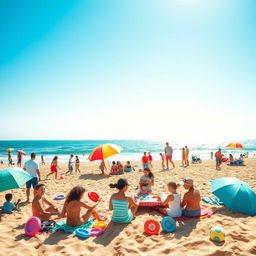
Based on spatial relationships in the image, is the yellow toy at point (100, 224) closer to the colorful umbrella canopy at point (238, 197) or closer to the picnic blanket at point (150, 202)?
the picnic blanket at point (150, 202)

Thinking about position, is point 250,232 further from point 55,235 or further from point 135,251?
point 55,235

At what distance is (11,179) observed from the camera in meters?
4.61

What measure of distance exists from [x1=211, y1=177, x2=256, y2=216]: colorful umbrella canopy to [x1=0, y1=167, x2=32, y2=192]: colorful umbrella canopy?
5125mm

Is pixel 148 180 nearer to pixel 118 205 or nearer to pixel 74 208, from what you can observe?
pixel 118 205

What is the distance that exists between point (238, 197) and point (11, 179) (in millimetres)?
5733

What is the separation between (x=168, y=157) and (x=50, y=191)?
8.55 metres

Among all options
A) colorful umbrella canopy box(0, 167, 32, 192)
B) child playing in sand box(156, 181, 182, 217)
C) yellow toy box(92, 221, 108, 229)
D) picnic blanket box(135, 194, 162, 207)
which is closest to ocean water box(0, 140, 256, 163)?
picnic blanket box(135, 194, 162, 207)

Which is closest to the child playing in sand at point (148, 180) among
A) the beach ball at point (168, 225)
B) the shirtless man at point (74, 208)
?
the beach ball at point (168, 225)

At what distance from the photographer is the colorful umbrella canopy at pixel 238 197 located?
14.0 feet

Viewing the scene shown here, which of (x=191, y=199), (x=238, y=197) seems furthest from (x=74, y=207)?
(x=238, y=197)

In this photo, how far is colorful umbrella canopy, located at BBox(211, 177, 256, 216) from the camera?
4.26 metres

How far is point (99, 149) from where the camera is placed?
406 inches

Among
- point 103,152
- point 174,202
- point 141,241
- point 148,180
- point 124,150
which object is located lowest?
point 124,150

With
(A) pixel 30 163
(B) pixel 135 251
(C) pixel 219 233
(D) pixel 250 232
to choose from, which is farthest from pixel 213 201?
(A) pixel 30 163
